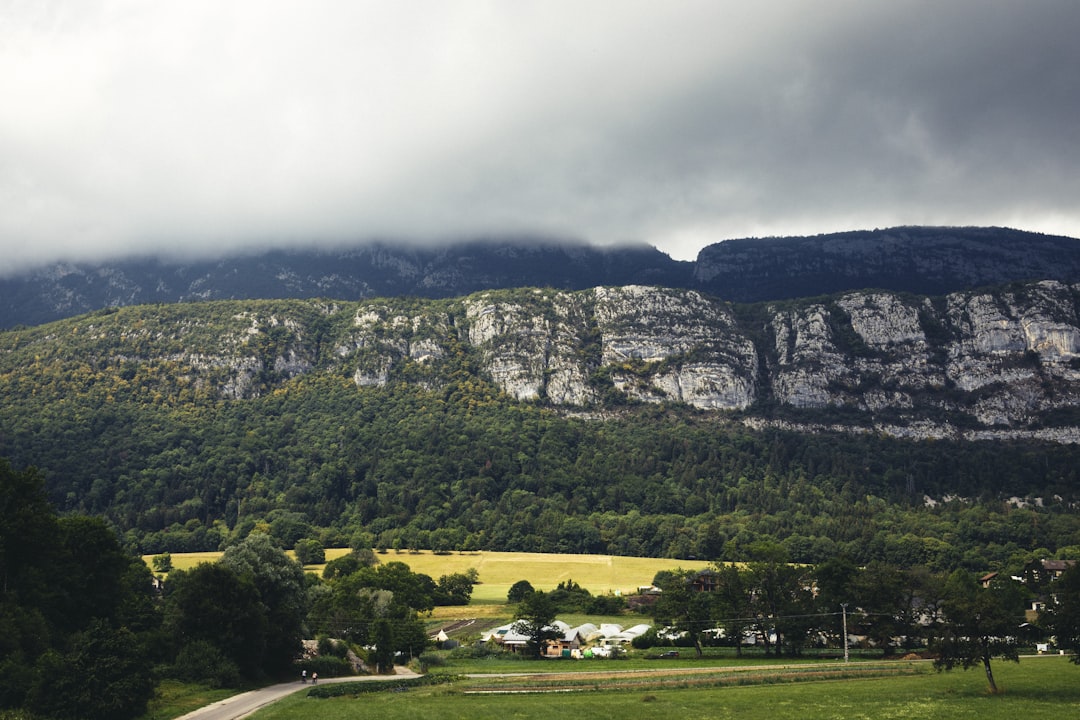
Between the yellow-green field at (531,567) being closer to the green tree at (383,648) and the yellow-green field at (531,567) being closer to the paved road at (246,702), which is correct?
the green tree at (383,648)

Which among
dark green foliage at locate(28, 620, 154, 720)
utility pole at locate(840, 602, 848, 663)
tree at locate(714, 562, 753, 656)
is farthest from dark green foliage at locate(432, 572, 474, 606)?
dark green foliage at locate(28, 620, 154, 720)

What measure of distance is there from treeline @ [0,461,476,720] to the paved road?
2.75 meters

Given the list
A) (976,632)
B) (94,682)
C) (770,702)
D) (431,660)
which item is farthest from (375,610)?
(976,632)

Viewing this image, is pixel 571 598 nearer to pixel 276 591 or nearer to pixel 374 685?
pixel 276 591

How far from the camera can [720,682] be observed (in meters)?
65.2

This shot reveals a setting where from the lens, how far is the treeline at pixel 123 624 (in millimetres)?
49938

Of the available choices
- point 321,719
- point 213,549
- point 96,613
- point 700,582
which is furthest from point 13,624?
point 213,549

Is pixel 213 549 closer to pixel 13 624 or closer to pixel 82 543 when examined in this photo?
pixel 82 543

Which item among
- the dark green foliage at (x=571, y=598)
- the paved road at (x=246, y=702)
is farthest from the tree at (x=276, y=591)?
the dark green foliage at (x=571, y=598)

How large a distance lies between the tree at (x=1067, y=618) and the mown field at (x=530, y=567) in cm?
8699

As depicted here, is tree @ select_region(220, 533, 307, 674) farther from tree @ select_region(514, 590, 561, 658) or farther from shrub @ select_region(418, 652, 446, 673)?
tree @ select_region(514, 590, 561, 658)

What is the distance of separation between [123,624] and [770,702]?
48778mm

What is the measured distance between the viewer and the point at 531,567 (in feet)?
547

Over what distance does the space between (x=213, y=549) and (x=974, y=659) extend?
165 m
